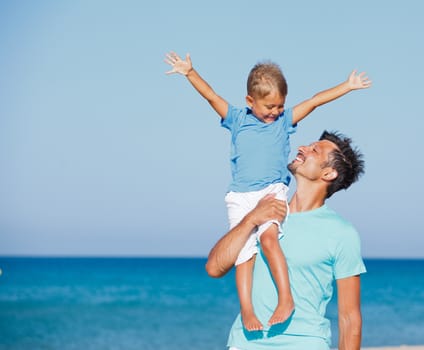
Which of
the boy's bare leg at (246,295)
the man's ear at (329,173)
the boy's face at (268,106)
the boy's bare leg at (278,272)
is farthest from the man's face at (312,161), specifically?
the boy's bare leg at (246,295)

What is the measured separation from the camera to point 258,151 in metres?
4.67

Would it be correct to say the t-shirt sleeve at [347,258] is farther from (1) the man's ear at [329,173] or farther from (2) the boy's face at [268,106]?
(2) the boy's face at [268,106]

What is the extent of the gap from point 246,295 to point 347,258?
1.61ft

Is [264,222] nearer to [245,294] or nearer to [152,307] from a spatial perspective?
[245,294]

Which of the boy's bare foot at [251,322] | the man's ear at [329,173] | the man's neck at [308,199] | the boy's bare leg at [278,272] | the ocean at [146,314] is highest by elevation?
the man's ear at [329,173]

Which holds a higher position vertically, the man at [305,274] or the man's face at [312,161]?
the man's face at [312,161]

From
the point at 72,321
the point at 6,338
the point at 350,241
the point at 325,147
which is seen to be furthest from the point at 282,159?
the point at 72,321

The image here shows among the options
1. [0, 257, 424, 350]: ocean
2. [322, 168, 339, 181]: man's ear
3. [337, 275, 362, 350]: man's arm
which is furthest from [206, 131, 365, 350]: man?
[0, 257, 424, 350]: ocean

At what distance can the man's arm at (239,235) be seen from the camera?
4363 millimetres

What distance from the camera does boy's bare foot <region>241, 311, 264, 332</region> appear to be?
4227mm

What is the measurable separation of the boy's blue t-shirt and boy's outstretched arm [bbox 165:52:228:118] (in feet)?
0.30

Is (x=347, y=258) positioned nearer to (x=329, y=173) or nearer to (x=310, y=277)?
(x=310, y=277)

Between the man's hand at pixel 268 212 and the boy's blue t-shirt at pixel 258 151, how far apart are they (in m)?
0.22

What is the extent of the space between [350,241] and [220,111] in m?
1.01
